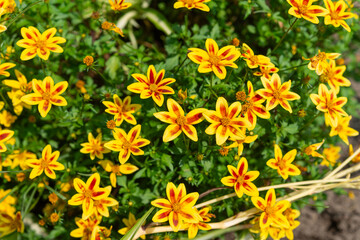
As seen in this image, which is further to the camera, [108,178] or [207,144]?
[108,178]

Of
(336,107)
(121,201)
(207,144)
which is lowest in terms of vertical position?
(121,201)

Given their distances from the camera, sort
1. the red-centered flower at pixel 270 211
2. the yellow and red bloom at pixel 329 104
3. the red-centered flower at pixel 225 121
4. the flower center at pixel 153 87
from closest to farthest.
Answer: the red-centered flower at pixel 225 121 < the flower center at pixel 153 87 < the red-centered flower at pixel 270 211 < the yellow and red bloom at pixel 329 104

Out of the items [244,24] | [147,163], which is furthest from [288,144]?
[244,24]

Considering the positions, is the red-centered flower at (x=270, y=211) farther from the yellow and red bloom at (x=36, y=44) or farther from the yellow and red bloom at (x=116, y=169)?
the yellow and red bloom at (x=36, y=44)

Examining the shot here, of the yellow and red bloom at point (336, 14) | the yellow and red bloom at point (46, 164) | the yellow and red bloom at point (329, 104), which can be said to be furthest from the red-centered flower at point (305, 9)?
the yellow and red bloom at point (46, 164)

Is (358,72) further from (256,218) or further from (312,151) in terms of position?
(256,218)

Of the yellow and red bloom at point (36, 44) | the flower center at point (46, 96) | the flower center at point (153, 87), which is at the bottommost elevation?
the flower center at point (153, 87)
